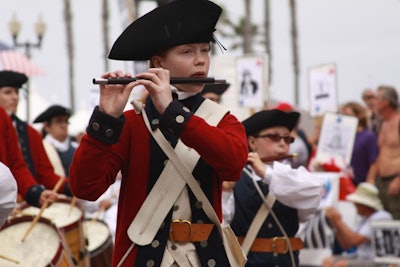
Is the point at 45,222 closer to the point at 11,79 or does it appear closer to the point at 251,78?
the point at 11,79

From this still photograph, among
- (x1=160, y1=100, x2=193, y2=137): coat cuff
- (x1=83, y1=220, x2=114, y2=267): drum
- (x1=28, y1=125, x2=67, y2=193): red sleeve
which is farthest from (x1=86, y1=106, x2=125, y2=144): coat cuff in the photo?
(x1=83, y1=220, x2=114, y2=267): drum

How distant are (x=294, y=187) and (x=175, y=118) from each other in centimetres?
248

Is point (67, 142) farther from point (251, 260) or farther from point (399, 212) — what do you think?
point (251, 260)

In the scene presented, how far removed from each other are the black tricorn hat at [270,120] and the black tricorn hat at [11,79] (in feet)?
8.83

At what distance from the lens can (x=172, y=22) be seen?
5.60 meters

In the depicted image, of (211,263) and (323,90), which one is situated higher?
(323,90)

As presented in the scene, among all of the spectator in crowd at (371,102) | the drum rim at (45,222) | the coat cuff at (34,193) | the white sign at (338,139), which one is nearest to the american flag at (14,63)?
the white sign at (338,139)

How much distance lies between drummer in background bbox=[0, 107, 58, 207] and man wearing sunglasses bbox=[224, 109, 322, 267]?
1606 mm

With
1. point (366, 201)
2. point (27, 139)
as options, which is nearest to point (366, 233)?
point (366, 201)

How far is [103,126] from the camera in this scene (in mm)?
5277

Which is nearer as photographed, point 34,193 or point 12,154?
point 12,154

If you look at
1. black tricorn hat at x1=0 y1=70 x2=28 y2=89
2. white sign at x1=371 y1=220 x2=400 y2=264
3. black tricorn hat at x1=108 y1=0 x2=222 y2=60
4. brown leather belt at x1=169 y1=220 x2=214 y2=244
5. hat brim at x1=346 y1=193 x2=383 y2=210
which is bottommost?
white sign at x1=371 y1=220 x2=400 y2=264

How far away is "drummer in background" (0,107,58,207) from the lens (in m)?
8.21

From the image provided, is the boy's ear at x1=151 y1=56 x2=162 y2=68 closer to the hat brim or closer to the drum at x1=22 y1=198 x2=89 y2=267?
the drum at x1=22 y1=198 x2=89 y2=267
